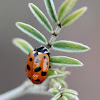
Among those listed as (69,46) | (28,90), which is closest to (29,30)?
(69,46)

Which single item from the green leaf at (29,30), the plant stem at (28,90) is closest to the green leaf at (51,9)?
the green leaf at (29,30)

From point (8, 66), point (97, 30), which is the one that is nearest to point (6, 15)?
point (8, 66)

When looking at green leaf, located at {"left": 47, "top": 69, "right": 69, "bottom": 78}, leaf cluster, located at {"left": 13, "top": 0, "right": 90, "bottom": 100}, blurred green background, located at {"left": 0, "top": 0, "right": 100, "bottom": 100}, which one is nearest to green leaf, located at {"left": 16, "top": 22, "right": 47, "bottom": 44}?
leaf cluster, located at {"left": 13, "top": 0, "right": 90, "bottom": 100}

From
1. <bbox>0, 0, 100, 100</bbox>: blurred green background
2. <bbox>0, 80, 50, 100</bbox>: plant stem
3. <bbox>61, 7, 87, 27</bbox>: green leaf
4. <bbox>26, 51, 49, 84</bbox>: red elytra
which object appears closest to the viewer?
<bbox>61, 7, 87, 27</bbox>: green leaf

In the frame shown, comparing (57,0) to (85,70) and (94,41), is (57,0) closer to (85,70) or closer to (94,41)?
(94,41)

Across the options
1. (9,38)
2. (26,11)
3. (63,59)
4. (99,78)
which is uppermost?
(26,11)

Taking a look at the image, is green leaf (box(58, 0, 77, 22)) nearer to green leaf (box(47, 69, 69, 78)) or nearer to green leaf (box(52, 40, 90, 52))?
green leaf (box(52, 40, 90, 52))

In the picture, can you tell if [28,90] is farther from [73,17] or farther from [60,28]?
[73,17]
